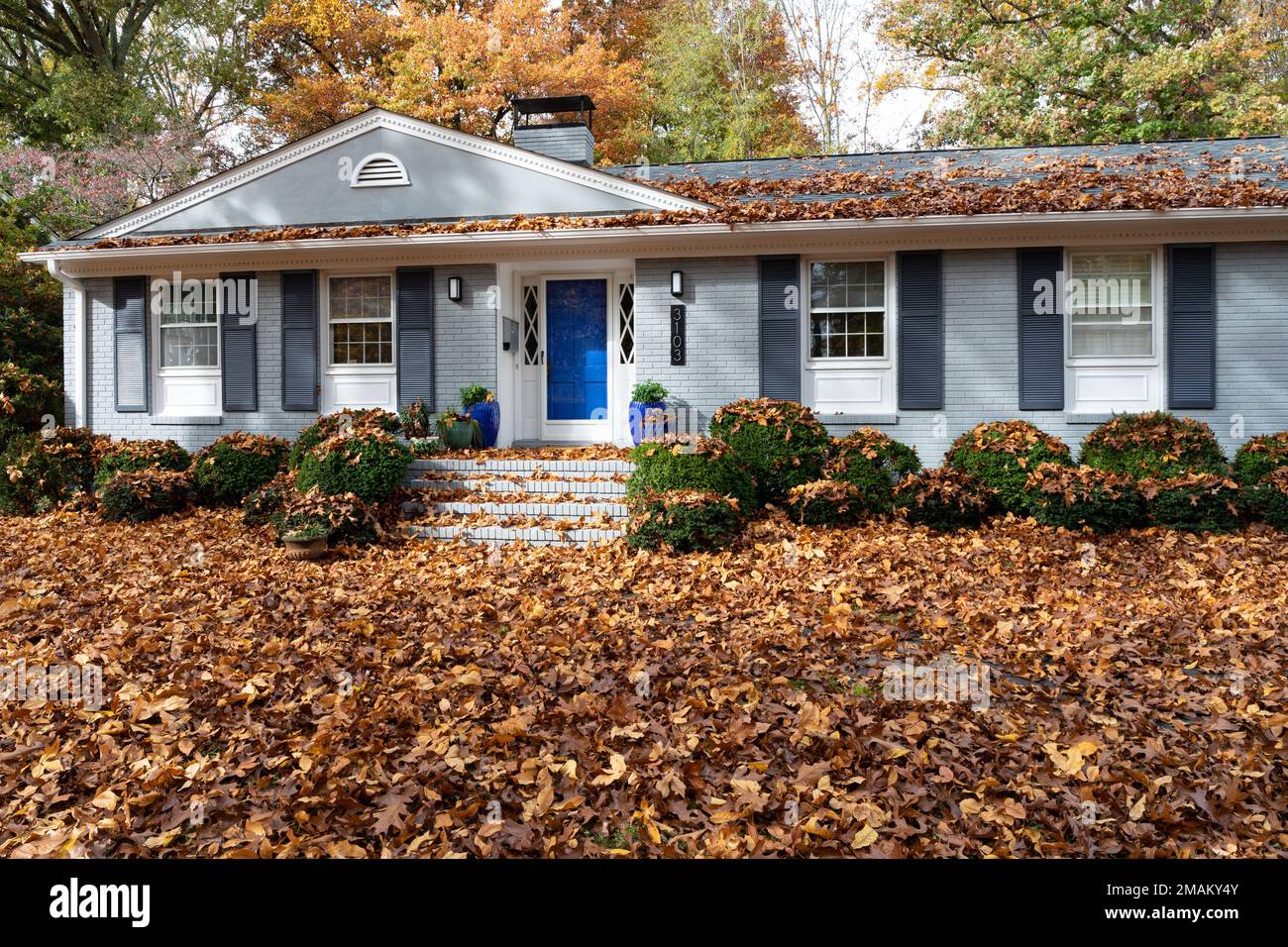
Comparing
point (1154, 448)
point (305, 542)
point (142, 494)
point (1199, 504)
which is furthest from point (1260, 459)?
point (142, 494)

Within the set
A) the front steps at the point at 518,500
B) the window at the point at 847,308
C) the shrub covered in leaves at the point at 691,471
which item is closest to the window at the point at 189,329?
the front steps at the point at 518,500

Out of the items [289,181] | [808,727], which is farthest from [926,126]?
[808,727]

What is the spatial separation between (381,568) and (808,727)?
14.9ft

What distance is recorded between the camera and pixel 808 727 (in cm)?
371

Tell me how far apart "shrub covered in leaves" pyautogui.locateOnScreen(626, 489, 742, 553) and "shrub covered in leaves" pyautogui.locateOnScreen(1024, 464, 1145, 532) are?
2.98 m

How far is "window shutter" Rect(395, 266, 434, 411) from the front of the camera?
10586mm

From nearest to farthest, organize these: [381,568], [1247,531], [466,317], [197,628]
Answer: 1. [197,628]
2. [381,568]
3. [1247,531]
4. [466,317]

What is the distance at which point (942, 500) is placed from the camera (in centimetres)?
800

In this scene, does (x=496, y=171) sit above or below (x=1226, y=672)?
above

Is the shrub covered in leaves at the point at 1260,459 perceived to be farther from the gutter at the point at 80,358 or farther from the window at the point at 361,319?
the gutter at the point at 80,358

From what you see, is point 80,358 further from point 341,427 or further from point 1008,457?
point 1008,457

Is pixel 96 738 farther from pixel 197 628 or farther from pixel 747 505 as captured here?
pixel 747 505

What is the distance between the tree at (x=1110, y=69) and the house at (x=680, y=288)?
23.3ft

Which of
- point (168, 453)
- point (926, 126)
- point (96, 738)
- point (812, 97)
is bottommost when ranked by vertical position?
point (96, 738)
